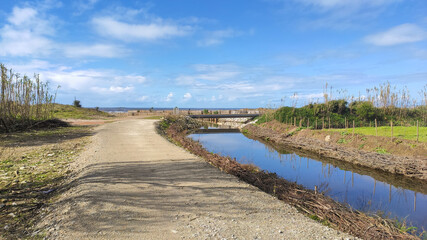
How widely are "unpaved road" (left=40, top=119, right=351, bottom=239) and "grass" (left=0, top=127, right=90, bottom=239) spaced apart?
17.2 inches

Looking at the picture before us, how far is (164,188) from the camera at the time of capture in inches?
221

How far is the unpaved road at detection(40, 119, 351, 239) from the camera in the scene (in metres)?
3.77

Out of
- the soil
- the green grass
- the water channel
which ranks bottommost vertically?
the water channel

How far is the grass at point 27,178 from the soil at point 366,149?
46.0 feet

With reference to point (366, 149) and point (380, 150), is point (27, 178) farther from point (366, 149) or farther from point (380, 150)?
point (366, 149)

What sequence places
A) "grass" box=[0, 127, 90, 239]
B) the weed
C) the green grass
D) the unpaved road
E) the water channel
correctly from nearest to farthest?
the unpaved road < "grass" box=[0, 127, 90, 239] < the water channel < the weed < the green grass

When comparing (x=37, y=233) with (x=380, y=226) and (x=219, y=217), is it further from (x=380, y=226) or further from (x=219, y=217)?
(x=380, y=226)

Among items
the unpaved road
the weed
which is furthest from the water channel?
the unpaved road

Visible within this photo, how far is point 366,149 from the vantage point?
1520 cm

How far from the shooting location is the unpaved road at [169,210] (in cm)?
377

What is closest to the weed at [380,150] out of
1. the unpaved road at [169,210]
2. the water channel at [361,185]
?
the water channel at [361,185]

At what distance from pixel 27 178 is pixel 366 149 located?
16.9 metres

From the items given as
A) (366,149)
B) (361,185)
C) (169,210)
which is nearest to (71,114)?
(366,149)

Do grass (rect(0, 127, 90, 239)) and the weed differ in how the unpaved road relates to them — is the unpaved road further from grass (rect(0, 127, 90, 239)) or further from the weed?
the weed
